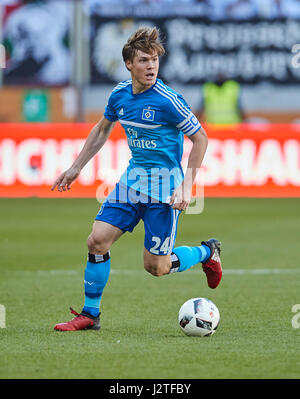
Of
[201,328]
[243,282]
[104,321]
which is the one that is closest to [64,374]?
[201,328]

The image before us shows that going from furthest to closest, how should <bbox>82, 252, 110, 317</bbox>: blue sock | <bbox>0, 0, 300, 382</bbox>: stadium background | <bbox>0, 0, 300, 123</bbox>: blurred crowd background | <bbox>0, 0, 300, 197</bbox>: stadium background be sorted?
<bbox>0, 0, 300, 123</bbox>: blurred crowd background
<bbox>0, 0, 300, 197</bbox>: stadium background
<bbox>82, 252, 110, 317</bbox>: blue sock
<bbox>0, 0, 300, 382</bbox>: stadium background

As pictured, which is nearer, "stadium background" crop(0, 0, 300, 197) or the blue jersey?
the blue jersey

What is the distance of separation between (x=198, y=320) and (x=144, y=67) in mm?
1839

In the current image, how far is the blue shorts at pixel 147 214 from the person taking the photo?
23.4 feet

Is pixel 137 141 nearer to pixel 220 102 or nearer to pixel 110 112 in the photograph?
pixel 110 112

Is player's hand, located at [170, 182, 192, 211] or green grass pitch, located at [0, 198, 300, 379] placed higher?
player's hand, located at [170, 182, 192, 211]

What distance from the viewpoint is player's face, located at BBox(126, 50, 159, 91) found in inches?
272

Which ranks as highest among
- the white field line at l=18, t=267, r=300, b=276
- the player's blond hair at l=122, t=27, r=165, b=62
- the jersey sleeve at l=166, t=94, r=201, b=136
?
the player's blond hair at l=122, t=27, r=165, b=62

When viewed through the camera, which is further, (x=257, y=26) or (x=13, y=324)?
(x=257, y=26)

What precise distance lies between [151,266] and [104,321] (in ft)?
2.00

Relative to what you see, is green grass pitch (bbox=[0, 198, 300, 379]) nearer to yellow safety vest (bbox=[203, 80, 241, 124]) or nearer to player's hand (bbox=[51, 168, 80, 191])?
player's hand (bbox=[51, 168, 80, 191])

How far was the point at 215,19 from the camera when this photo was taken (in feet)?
78.3

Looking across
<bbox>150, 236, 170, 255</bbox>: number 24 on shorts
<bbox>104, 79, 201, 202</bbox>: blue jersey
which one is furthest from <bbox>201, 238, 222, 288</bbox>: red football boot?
<bbox>104, 79, 201, 202</bbox>: blue jersey
